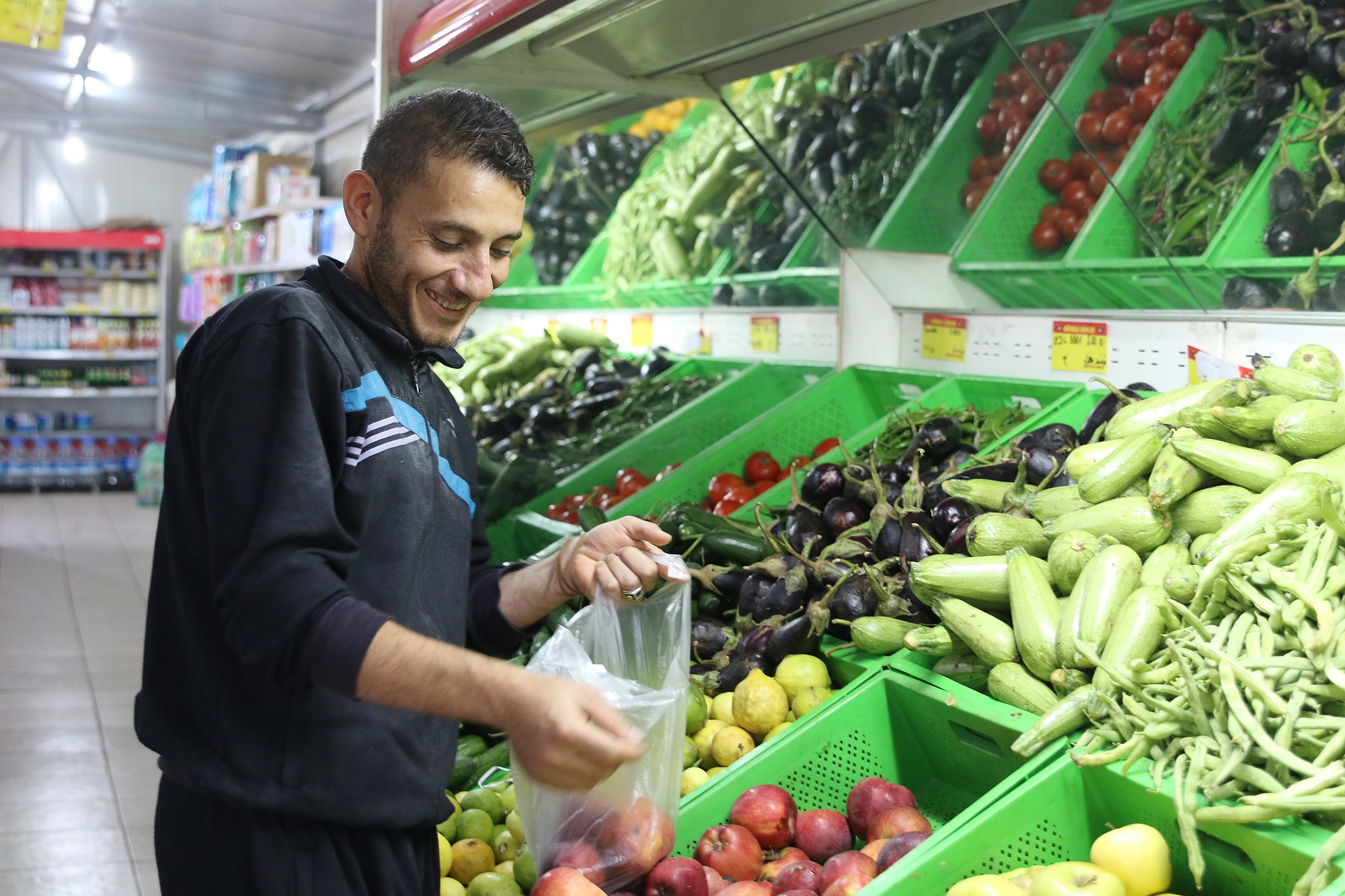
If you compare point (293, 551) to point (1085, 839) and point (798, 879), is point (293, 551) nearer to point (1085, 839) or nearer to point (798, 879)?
point (798, 879)

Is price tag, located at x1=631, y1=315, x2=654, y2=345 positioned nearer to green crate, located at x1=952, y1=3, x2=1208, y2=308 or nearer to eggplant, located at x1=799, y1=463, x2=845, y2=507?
green crate, located at x1=952, y1=3, x2=1208, y2=308

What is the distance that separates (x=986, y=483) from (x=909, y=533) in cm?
22

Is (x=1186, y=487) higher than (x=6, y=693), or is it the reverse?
(x=1186, y=487)

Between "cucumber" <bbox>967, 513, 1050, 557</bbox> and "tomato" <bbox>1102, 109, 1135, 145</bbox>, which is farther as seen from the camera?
"tomato" <bbox>1102, 109, 1135, 145</bbox>

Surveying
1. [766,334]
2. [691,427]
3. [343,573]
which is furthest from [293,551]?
[766,334]

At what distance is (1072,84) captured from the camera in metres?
2.60

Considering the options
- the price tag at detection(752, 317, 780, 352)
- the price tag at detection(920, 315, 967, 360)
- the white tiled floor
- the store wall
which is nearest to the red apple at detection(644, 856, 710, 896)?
the price tag at detection(920, 315, 967, 360)

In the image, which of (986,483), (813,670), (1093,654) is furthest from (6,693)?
(1093,654)

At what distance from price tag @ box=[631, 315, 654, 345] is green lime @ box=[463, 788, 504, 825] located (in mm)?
3458

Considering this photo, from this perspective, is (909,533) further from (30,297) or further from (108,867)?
(30,297)

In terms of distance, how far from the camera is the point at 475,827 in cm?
203

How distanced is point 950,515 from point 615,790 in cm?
107

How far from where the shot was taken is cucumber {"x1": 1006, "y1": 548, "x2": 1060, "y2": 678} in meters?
1.75

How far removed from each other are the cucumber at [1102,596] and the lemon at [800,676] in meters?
0.61
